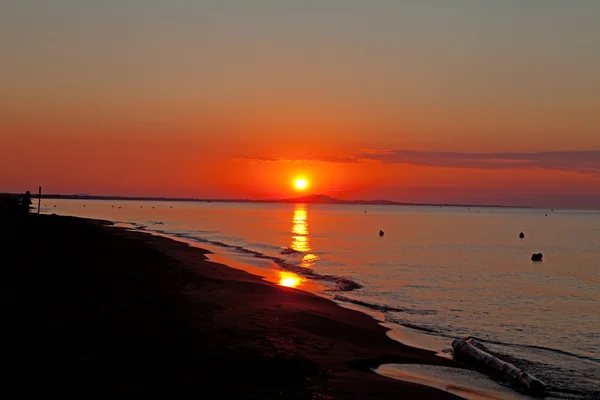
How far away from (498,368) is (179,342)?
330 inches

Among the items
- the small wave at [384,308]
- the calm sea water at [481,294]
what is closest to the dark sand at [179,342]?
the small wave at [384,308]

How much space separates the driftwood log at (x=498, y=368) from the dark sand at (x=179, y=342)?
2.22 feet

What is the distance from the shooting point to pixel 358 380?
12.4 meters

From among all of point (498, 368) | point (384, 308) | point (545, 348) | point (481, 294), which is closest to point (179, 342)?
point (498, 368)

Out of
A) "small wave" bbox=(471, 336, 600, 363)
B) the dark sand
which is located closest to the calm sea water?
"small wave" bbox=(471, 336, 600, 363)

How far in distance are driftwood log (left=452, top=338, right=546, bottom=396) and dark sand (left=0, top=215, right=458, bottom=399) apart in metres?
0.68

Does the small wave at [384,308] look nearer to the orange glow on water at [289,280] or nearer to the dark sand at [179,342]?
the dark sand at [179,342]

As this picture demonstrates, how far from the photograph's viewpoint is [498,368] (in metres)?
14.3

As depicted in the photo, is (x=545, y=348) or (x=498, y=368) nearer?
(x=498, y=368)

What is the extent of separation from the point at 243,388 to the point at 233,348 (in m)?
3.03

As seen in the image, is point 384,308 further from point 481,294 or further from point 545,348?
point 481,294

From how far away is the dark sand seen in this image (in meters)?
10.5

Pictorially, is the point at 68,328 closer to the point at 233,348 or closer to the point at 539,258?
the point at 233,348

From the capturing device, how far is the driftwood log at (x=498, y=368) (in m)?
13.1
